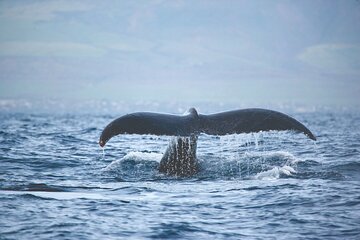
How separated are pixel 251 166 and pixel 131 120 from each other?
11.2ft

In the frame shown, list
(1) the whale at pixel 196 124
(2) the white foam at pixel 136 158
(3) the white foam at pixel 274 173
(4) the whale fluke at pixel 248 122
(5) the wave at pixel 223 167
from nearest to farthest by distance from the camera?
(1) the whale at pixel 196 124
(4) the whale fluke at pixel 248 122
(3) the white foam at pixel 274 173
(5) the wave at pixel 223 167
(2) the white foam at pixel 136 158

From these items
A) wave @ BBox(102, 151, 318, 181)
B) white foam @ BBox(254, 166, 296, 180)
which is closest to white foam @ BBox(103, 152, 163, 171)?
wave @ BBox(102, 151, 318, 181)

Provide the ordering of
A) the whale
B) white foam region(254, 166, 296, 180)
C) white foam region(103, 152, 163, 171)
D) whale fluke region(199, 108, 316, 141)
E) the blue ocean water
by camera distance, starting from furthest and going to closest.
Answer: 1. white foam region(103, 152, 163, 171)
2. white foam region(254, 166, 296, 180)
3. whale fluke region(199, 108, 316, 141)
4. the whale
5. the blue ocean water

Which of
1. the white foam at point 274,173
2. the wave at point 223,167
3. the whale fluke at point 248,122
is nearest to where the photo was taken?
the whale fluke at point 248,122

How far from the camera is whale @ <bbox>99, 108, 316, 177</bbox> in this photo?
28.6 ft

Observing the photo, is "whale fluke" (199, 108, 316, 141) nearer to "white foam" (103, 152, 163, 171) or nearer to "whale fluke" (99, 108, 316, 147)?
"whale fluke" (99, 108, 316, 147)

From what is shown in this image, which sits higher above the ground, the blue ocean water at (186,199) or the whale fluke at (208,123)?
the whale fluke at (208,123)

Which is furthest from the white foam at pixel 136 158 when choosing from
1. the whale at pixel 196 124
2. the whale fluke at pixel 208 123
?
the whale fluke at pixel 208 123

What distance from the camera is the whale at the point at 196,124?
8.70 m

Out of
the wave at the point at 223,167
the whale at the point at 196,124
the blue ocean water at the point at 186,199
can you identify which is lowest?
the blue ocean water at the point at 186,199

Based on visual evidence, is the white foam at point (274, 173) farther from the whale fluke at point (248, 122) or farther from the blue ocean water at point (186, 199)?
the whale fluke at point (248, 122)

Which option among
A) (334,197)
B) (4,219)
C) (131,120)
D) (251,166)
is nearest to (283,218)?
(334,197)

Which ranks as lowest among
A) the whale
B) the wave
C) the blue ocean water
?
the blue ocean water

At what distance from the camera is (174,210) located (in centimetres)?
771
